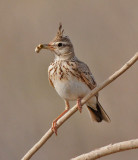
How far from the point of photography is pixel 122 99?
830 centimetres

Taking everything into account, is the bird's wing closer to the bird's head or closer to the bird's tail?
the bird's head

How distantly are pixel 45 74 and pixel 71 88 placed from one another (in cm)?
347

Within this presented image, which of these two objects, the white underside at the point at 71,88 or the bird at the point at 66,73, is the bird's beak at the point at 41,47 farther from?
the white underside at the point at 71,88

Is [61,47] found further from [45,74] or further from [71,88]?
[45,74]

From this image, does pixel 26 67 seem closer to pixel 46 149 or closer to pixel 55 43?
pixel 46 149

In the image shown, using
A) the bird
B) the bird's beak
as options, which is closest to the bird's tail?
the bird

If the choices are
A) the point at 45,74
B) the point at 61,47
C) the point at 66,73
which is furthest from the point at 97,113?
the point at 45,74

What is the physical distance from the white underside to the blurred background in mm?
1798

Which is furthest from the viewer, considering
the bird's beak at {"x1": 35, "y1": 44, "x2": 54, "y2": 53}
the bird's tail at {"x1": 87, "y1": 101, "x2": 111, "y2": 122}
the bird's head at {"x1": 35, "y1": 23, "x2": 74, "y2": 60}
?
the bird's tail at {"x1": 87, "y1": 101, "x2": 111, "y2": 122}

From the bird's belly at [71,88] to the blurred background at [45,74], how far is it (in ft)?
5.90

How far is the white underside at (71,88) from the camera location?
588 centimetres

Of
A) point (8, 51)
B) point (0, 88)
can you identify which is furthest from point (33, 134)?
point (8, 51)

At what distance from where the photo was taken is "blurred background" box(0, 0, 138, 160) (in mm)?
7914

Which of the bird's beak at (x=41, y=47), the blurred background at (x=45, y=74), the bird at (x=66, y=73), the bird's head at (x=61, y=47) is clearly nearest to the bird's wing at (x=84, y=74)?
the bird at (x=66, y=73)
